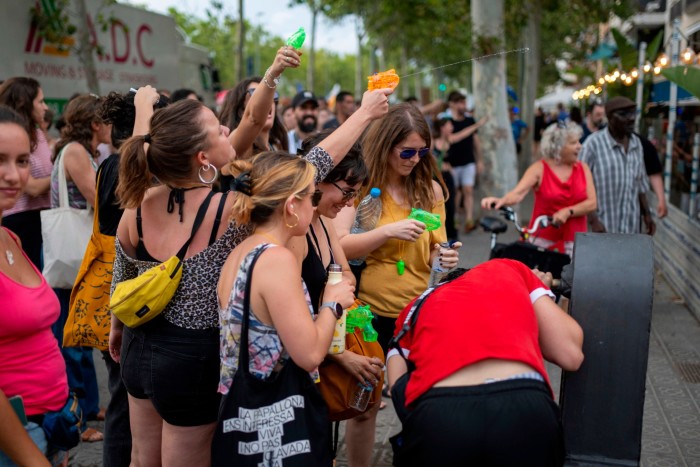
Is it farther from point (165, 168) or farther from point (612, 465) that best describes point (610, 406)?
point (165, 168)

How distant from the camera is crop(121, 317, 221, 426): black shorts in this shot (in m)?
2.64

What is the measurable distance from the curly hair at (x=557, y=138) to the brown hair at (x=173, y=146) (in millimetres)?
3695

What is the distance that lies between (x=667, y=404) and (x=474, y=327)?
3327 millimetres

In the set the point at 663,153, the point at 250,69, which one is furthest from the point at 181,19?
the point at 663,153

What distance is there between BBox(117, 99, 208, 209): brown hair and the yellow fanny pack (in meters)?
0.33

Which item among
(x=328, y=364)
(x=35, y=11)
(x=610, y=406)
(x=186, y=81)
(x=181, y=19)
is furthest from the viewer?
(x=181, y=19)

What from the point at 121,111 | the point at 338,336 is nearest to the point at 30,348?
the point at 338,336

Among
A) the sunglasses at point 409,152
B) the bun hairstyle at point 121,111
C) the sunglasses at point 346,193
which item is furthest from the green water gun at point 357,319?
the bun hairstyle at point 121,111

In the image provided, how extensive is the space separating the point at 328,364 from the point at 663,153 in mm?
8364

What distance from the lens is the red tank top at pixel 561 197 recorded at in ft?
18.9

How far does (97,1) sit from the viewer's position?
439 inches

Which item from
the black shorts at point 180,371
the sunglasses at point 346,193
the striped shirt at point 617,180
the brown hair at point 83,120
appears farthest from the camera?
the striped shirt at point 617,180

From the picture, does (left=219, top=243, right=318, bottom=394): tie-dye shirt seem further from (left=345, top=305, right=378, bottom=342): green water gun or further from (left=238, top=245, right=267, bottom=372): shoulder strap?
(left=345, top=305, right=378, bottom=342): green water gun

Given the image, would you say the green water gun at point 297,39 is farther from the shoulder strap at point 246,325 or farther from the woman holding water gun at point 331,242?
the shoulder strap at point 246,325
